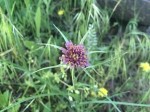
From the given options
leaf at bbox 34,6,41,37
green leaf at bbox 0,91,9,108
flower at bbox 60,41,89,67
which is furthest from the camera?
leaf at bbox 34,6,41,37

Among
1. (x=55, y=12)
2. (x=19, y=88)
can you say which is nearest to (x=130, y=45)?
(x=55, y=12)

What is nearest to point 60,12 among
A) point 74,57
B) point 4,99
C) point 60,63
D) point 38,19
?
point 38,19

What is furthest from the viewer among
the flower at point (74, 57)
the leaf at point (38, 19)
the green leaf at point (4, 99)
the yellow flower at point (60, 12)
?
the yellow flower at point (60, 12)

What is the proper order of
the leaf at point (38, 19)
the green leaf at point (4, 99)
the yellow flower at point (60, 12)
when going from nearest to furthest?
the green leaf at point (4, 99), the leaf at point (38, 19), the yellow flower at point (60, 12)

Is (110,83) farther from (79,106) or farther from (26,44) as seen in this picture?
(26,44)

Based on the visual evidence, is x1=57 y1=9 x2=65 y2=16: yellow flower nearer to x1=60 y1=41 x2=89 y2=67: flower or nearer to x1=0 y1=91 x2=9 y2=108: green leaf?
x1=0 y1=91 x2=9 y2=108: green leaf

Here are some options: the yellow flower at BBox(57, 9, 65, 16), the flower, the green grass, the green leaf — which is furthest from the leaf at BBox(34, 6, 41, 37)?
the flower

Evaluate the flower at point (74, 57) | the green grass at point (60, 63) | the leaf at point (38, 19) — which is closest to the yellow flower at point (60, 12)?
the green grass at point (60, 63)

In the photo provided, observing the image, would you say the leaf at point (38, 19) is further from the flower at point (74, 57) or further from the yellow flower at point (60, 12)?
the flower at point (74, 57)

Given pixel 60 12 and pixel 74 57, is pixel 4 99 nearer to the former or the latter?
pixel 74 57
